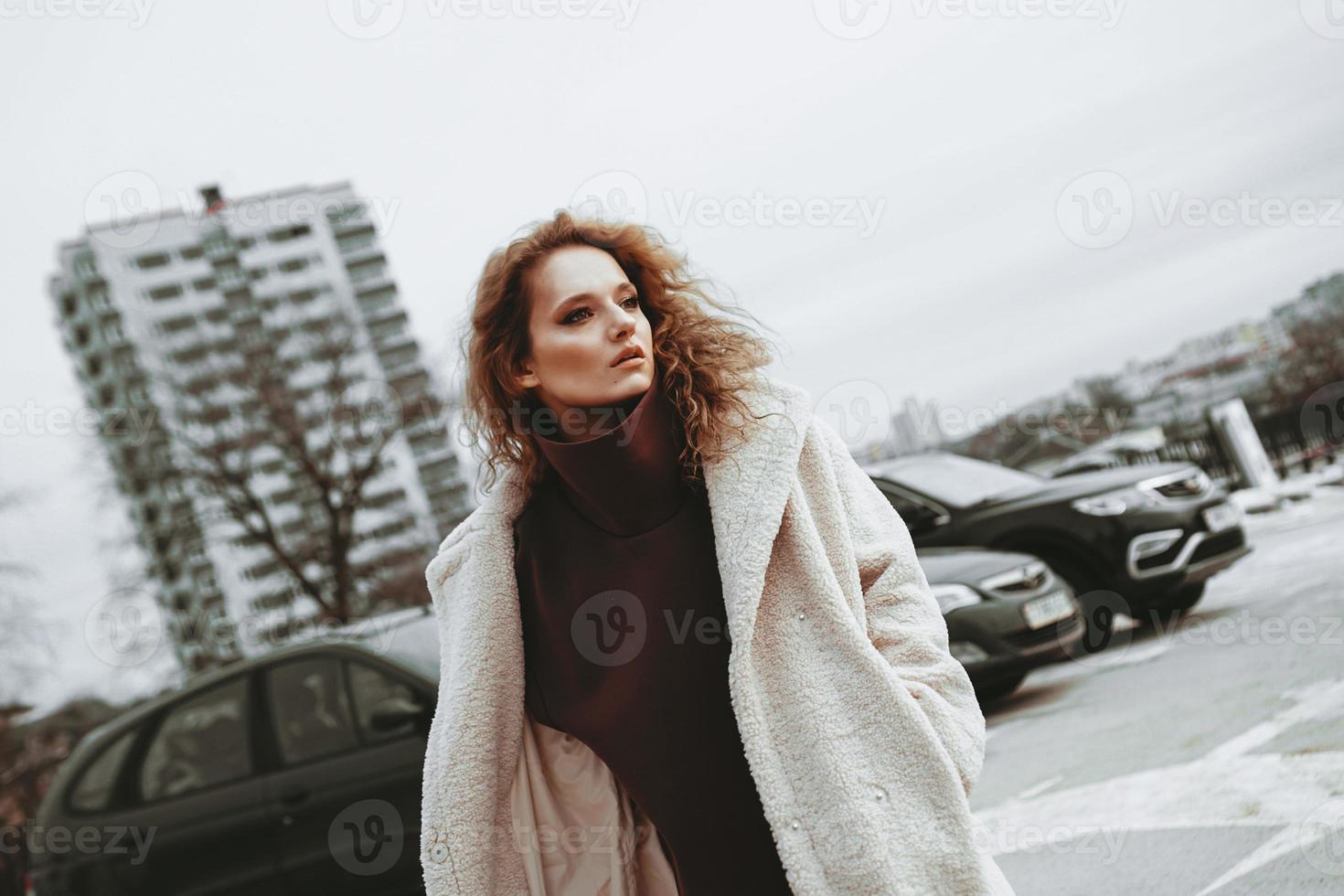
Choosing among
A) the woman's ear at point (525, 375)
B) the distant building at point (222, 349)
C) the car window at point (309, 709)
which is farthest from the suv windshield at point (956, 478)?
the distant building at point (222, 349)

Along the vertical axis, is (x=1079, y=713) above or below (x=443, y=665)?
below

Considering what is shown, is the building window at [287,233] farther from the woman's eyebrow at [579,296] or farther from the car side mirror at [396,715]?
the woman's eyebrow at [579,296]

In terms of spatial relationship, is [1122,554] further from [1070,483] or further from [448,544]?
[448,544]

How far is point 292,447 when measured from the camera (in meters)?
24.5

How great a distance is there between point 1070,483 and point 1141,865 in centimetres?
471

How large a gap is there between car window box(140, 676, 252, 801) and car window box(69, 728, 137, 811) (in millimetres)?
Result: 139

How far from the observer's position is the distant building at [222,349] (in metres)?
24.0

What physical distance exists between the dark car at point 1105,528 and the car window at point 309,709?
3.99 m

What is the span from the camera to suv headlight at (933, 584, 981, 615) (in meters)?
6.47

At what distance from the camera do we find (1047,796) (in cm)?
450

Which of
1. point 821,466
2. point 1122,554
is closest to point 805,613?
point 821,466

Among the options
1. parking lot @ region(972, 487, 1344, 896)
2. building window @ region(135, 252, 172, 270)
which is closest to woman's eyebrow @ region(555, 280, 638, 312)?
parking lot @ region(972, 487, 1344, 896)

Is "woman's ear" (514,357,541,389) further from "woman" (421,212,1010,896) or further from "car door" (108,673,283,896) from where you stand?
"car door" (108,673,283,896)

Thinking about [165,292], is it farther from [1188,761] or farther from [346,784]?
[1188,761]
